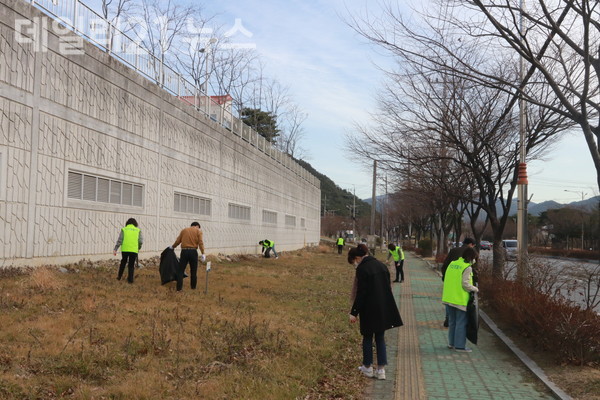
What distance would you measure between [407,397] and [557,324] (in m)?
3.00

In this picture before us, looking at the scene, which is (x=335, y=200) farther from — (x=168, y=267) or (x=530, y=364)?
(x=530, y=364)

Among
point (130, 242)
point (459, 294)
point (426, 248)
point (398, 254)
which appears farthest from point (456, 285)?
point (426, 248)

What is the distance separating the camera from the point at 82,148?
1324cm

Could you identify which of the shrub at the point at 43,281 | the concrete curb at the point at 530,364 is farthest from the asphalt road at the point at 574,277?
the shrub at the point at 43,281

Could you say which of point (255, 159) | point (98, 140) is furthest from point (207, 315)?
point (255, 159)

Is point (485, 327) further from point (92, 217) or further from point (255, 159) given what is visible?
point (255, 159)

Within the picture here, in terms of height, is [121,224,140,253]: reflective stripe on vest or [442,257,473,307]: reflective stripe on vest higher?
[121,224,140,253]: reflective stripe on vest

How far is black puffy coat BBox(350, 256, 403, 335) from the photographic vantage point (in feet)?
21.6

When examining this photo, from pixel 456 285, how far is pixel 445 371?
1661 millimetres

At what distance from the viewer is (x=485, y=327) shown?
10852 mm

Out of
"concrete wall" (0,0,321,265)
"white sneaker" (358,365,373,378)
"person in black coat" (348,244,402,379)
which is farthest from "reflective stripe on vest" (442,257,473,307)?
"concrete wall" (0,0,321,265)

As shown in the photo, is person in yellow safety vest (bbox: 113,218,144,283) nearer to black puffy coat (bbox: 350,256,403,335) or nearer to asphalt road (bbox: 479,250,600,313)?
black puffy coat (bbox: 350,256,403,335)

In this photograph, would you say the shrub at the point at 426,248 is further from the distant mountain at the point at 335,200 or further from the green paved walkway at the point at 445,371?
the distant mountain at the point at 335,200

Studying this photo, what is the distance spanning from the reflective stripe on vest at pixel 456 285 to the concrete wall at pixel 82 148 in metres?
8.21
